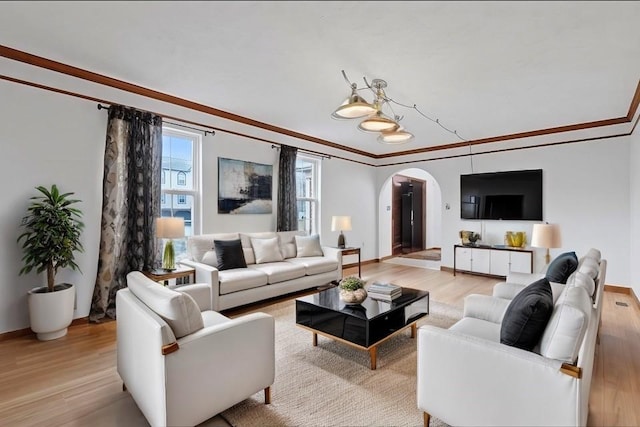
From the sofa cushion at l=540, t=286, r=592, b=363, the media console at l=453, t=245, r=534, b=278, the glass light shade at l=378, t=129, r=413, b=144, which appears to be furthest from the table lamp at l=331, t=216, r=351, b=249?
the sofa cushion at l=540, t=286, r=592, b=363

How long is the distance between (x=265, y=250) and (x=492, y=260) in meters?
4.16

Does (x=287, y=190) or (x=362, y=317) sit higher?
(x=287, y=190)

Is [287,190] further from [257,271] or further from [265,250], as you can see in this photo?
[257,271]

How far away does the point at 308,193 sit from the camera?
6.38 metres

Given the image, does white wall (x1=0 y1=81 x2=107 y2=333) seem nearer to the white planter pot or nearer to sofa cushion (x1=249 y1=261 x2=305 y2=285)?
the white planter pot

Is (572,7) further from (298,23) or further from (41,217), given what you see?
(41,217)

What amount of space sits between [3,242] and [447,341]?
3890 millimetres

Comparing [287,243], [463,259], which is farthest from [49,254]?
[463,259]

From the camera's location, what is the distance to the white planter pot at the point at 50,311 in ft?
9.62

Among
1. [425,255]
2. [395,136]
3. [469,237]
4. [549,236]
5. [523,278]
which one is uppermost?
[395,136]

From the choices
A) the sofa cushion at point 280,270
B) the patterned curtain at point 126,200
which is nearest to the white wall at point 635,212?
the sofa cushion at point 280,270

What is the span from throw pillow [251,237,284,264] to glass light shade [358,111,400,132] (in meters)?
2.36

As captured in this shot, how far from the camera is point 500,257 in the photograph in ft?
18.9

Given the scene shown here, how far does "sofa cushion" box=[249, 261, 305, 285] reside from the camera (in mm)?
4180
